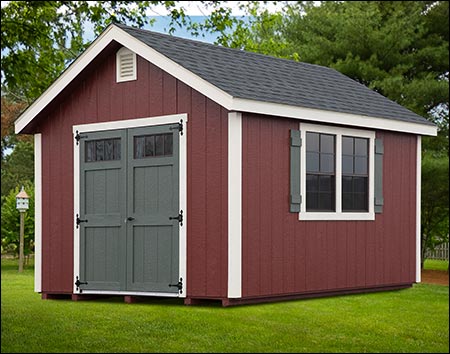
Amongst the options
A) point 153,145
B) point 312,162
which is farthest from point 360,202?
point 153,145

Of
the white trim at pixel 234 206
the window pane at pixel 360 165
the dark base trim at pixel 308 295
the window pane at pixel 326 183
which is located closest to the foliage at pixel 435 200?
the dark base trim at pixel 308 295

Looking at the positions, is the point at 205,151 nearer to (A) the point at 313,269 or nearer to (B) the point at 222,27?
(A) the point at 313,269

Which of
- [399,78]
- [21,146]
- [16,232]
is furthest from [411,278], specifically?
[21,146]

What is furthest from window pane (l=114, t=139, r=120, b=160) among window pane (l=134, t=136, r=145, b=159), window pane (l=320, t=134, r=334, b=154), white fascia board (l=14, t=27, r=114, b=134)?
window pane (l=320, t=134, r=334, b=154)

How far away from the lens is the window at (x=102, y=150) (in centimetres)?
1364

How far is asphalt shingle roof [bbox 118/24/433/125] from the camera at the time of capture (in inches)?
513

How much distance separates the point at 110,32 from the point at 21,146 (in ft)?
67.2

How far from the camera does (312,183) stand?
44.4 ft

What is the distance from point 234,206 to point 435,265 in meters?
19.7

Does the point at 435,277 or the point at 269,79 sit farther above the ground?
the point at 269,79

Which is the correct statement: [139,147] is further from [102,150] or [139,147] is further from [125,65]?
[125,65]

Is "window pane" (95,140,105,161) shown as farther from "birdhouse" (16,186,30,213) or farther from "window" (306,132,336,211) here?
"birdhouse" (16,186,30,213)

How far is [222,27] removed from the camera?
70.5ft

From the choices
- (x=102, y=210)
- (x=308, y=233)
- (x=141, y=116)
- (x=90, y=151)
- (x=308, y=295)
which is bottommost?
(x=308, y=295)
